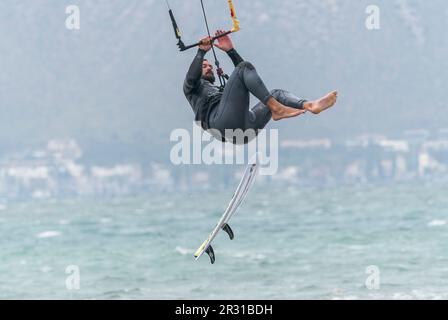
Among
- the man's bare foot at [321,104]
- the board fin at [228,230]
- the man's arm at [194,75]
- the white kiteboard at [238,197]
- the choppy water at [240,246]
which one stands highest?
the man's arm at [194,75]

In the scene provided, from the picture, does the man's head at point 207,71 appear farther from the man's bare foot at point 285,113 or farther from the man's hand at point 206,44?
the man's bare foot at point 285,113

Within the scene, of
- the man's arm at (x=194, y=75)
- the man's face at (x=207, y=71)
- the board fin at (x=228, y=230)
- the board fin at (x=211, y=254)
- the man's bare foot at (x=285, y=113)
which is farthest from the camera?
the board fin at (x=228, y=230)

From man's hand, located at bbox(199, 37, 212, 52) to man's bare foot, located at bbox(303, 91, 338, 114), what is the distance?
130 cm

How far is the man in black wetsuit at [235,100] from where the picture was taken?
13.9 metres

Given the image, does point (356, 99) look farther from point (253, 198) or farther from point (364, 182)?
point (253, 198)

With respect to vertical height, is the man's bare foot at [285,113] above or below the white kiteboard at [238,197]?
above

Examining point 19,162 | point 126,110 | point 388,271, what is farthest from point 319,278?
point 126,110

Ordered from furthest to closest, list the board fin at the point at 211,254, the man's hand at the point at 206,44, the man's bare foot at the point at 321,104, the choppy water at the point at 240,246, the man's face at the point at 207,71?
the choppy water at the point at 240,246 < the board fin at the point at 211,254 < the man's face at the point at 207,71 < the man's hand at the point at 206,44 < the man's bare foot at the point at 321,104

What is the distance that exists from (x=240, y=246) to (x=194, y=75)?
284ft

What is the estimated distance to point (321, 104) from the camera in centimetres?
1369

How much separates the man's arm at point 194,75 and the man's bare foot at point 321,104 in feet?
4.78

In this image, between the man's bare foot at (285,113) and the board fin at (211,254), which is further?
the board fin at (211,254)

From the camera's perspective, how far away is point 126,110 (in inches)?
6875

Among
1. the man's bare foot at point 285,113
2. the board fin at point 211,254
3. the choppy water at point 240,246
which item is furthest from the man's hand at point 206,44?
the choppy water at point 240,246
